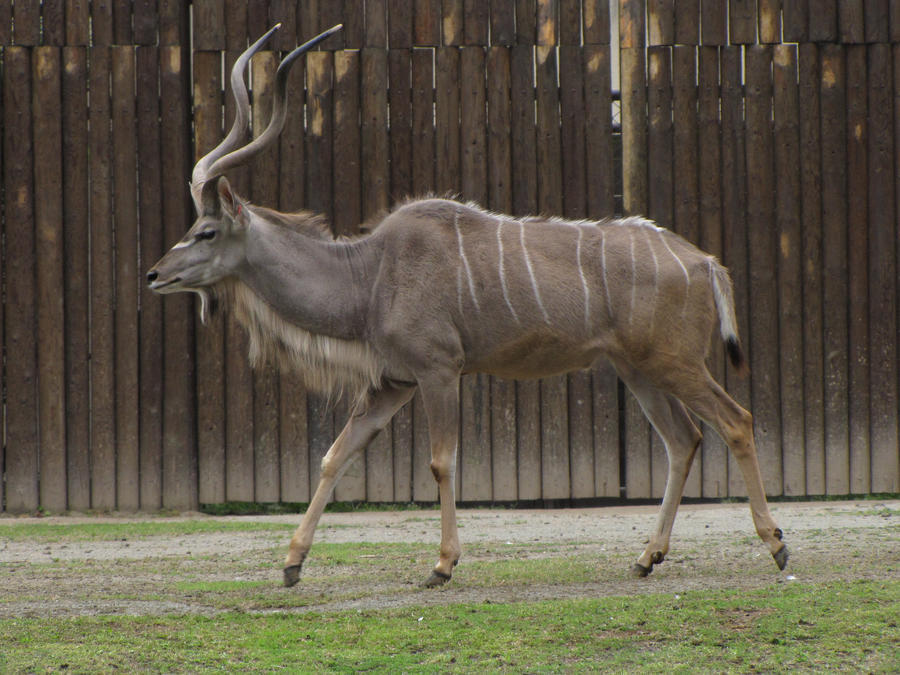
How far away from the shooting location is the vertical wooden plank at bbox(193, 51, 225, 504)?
857 cm

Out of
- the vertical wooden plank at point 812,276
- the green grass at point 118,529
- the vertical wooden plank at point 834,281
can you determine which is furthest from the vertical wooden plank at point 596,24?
the green grass at point 118,529

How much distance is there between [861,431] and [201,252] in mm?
5118

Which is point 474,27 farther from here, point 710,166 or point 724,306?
point 724,306

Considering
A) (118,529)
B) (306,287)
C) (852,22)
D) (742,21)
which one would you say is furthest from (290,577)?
(852,22)

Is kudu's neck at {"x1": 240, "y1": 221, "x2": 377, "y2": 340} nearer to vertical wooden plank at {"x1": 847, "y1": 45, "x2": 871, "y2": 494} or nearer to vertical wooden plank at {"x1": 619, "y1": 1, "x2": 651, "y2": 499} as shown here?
vertical wooden plank at {"x1": 619, "y1": 1, "x2": 651, "y2": 499}

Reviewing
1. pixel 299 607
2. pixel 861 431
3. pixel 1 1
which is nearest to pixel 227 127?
pixel 1 1

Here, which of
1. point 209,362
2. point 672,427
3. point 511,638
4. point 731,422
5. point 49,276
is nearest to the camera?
point 511,638

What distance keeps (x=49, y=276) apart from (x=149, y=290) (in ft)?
2.31

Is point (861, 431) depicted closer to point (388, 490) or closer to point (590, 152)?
point (590, 152)

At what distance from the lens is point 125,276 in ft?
27.9

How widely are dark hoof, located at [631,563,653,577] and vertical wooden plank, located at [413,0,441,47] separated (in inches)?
175

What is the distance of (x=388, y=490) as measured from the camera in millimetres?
8625

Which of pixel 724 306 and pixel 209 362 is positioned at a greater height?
pixel 724 306

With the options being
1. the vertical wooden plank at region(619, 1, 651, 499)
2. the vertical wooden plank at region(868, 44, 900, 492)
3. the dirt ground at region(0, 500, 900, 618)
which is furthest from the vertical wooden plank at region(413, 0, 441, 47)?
the dirt ground at region(0, 500, 900, 618)
